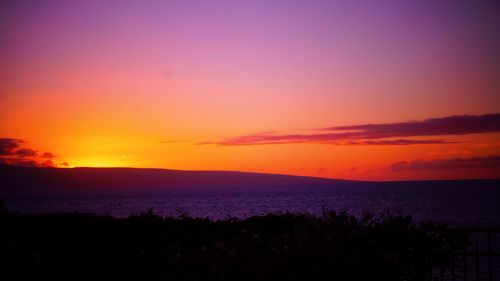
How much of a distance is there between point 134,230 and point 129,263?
8.56ft

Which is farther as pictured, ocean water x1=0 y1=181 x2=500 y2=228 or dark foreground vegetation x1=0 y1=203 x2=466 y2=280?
ocean water x1=0 y1=181 x2=500 y2=228

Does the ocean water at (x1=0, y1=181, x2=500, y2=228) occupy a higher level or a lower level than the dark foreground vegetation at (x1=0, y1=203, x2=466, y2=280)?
lower

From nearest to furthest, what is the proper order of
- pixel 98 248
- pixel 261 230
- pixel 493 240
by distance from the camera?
pixel 98 248 < pixel 261 230 < pixel 493 240

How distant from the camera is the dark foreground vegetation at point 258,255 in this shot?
5.14 metres

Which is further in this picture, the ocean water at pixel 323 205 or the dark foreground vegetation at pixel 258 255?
the ocean water at pixel 323 205

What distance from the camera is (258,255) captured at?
17.6 feet

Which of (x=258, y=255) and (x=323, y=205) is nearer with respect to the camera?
(x=258, y=255)

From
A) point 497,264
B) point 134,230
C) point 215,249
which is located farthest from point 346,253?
point 497,264

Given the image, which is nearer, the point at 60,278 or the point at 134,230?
the point at 60,278

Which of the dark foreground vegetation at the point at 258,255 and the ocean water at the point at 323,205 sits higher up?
the dark foreground vegetation at the point at 258,255

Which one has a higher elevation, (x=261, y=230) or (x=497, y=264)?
(x=261, y=230)

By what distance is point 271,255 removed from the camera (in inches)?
210

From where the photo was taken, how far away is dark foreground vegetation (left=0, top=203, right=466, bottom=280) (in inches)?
202

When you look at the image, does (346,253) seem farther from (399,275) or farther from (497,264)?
(497,264)
